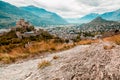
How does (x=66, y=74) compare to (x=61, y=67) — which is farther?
(x=61, y=67)

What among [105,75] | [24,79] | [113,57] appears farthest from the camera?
[113,57]

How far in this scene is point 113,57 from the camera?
8.26m

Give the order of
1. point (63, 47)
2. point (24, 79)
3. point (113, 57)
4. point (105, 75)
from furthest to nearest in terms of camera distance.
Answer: point (63, 47), point (113, 57), point (24, 79), point (105, 75)

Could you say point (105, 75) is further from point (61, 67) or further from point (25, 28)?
point (25, 28)

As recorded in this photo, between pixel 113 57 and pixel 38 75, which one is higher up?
pixel 113 57

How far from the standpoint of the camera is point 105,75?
6605mm

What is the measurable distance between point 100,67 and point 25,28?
105388mm

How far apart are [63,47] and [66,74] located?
11.0m

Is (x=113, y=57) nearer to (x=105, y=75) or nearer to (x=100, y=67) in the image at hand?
(x=100, y=67)

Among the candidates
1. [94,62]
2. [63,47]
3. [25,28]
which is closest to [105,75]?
[94,62]

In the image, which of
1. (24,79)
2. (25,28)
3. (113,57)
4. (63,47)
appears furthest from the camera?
(25,28)

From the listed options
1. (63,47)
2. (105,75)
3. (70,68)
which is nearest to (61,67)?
(70,68)

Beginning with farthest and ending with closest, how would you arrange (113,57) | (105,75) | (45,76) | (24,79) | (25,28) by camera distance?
(25,28) < (113,57) < (24,79) < (45,76) < (105,75)

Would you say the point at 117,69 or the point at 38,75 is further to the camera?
the point at 38,75
